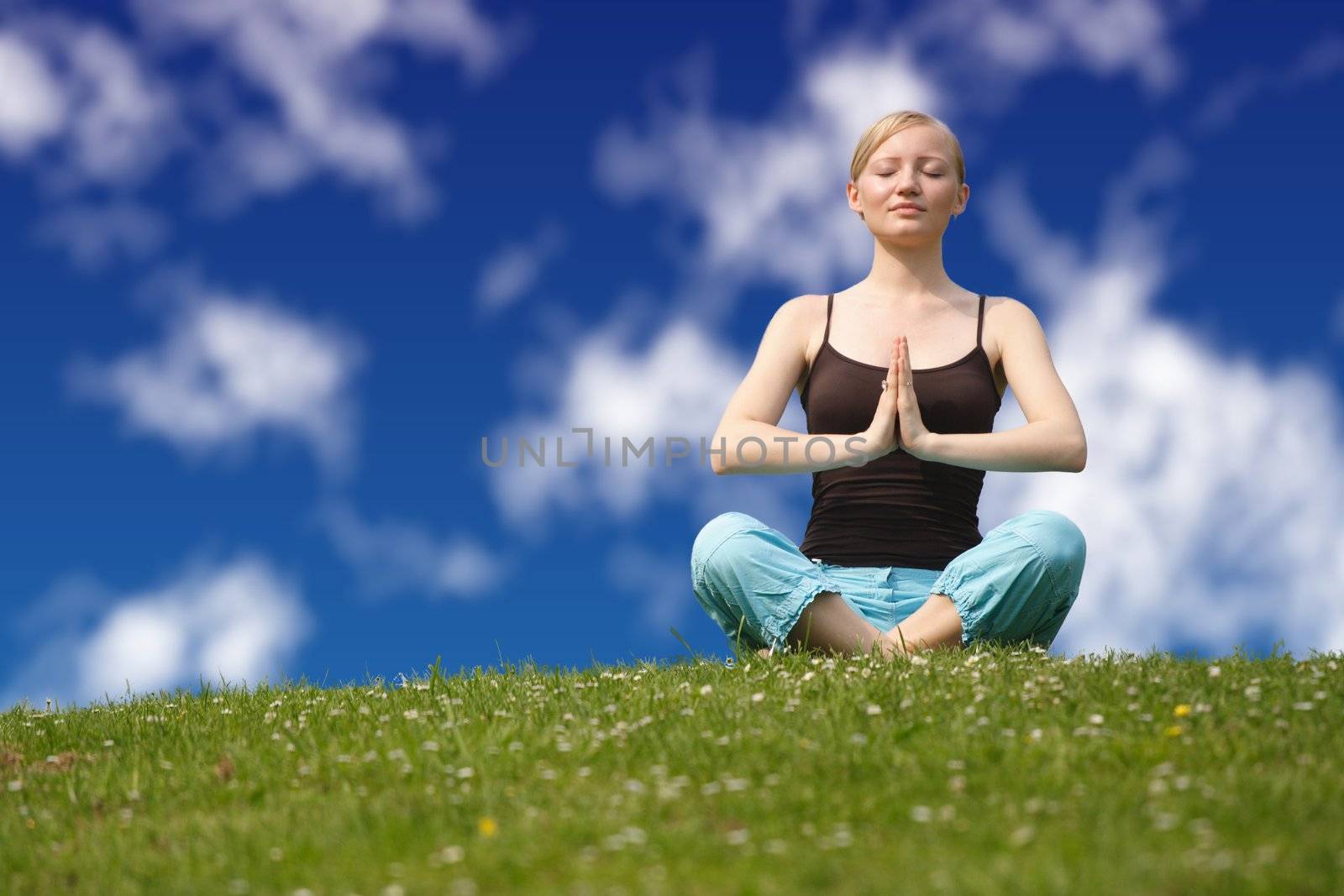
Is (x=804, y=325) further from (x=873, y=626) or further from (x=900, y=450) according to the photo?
(x=873, y=626)

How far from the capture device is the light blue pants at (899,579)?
7.76 metres

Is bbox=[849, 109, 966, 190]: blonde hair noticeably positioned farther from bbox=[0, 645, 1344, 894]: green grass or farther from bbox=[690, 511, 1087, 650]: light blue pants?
bbox=[0, 645, 1344, 894]: green grass

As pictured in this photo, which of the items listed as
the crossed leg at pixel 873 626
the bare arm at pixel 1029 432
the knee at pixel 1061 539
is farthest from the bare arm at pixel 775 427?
the knee at pixel 1061 539

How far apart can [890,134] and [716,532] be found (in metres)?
2.79

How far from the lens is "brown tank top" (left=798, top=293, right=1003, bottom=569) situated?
26.7 feet

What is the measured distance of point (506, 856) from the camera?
4285mm

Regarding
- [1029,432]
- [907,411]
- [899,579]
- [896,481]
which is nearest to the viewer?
[907,411]

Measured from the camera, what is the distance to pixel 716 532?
7961 millimetres

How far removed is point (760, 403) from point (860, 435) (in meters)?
0.85

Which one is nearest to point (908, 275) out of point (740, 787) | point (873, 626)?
point (873, 626)

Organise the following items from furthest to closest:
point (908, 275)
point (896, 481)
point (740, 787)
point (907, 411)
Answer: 1. point (908, 275)
2. point (896, 481)
3. point (907, 411)
4. point (740, 787)

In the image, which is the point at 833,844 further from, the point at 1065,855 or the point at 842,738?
the point at 842,738

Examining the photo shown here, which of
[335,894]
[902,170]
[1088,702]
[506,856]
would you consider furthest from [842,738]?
[902,170]

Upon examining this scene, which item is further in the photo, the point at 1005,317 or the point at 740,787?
the point at 1005,317
